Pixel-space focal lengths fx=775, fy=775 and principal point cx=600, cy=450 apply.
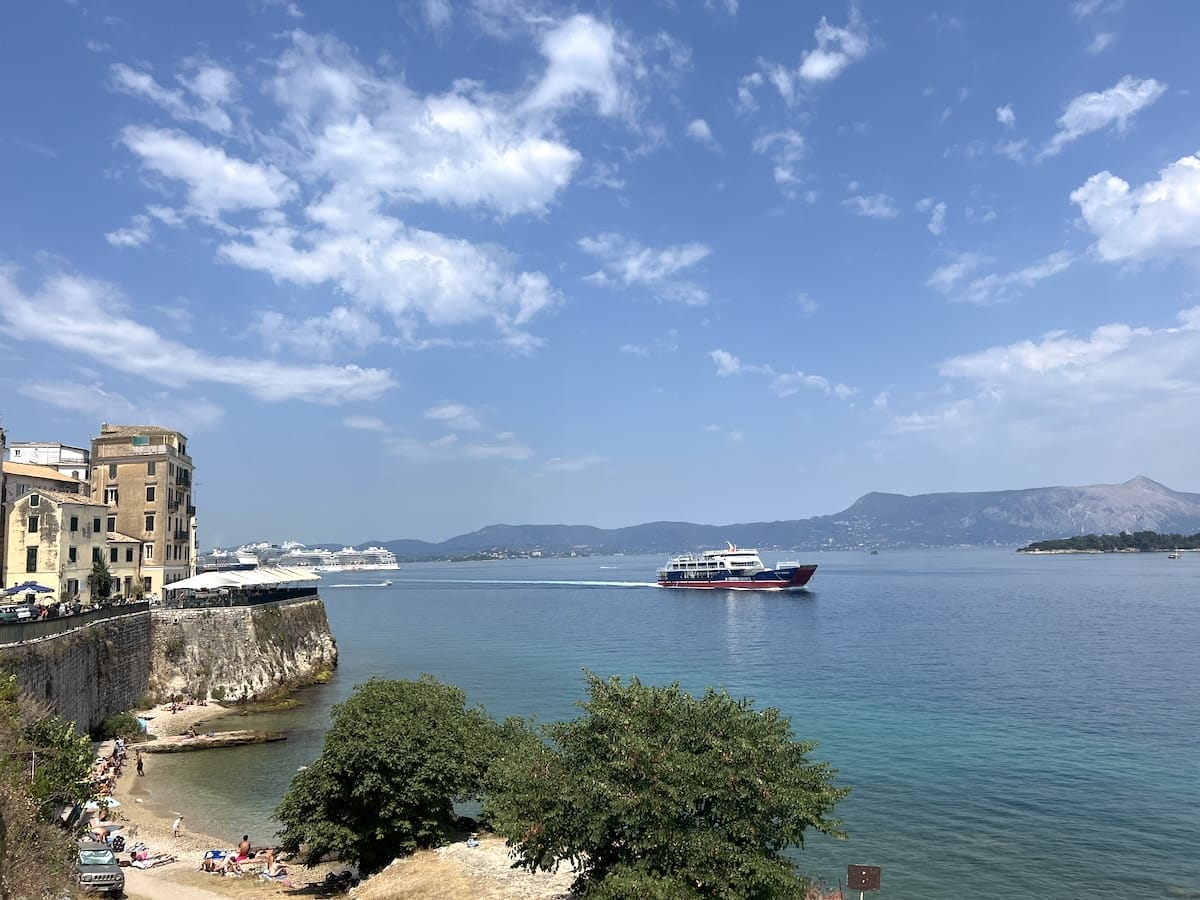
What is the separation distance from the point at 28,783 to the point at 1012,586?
174 metres

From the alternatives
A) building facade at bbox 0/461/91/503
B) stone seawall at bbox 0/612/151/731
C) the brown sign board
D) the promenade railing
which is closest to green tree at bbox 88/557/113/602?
stone seawall at bbox 0/612/151/731

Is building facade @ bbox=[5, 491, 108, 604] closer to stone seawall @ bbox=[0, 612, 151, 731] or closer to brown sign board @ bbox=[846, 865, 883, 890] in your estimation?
stone seawall @ bbox=[0, 612, 151, 731]

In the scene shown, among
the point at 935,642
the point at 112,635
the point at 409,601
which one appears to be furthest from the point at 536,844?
the point at 409,601

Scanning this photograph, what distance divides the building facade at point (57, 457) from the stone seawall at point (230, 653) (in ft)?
65.4

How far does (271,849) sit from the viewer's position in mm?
30828

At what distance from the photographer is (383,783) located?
26.0 meters

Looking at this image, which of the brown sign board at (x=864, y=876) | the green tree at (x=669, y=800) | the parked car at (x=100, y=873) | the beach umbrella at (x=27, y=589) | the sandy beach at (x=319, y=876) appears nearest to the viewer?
the green tree at (x=669, y=800)

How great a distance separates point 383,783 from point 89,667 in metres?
27.1

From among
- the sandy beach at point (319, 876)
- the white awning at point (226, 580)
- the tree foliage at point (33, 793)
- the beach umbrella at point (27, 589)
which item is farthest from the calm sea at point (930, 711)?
the beach umbrella at point (27, 589)

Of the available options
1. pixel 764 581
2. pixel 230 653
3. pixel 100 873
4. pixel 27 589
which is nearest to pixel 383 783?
pixel 100 873

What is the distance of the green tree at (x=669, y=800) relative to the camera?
16.7m

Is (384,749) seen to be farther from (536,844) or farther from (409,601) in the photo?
(409,601)

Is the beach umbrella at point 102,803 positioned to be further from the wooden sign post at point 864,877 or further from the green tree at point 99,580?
the wooden sign post at point 864,877

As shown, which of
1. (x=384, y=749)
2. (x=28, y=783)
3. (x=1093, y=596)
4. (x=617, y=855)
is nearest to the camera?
(x=617, y=855)
